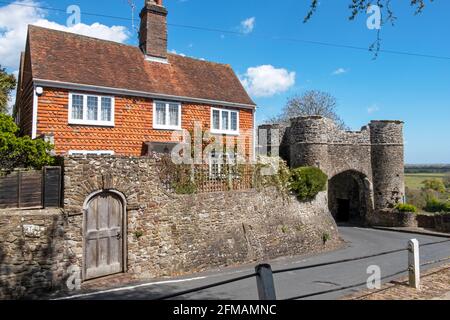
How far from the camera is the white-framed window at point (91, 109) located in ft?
53.5

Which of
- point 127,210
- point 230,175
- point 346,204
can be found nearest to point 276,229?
point 230,175

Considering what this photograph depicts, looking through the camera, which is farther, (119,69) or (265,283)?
(119,69)

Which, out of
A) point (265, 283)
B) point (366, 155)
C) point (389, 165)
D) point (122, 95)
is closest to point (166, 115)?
point (122, 95)

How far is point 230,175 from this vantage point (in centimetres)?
1658

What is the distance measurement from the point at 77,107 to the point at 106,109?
1.32 meters

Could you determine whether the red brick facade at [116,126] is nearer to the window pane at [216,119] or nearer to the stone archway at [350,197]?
the window pane at [216,119]

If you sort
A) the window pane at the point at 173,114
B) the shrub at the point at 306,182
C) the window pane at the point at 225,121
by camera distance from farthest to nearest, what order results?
the window pane at the point at 225,121 < the shrub at the point at 306,182 < the window pane at the point at 173,114

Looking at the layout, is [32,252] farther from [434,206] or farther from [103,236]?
[434,206]

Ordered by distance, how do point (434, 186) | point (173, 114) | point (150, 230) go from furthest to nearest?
point (434, 186) → point (173, 114) → point (150, 230)

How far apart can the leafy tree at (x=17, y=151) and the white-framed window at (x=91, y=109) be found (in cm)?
405

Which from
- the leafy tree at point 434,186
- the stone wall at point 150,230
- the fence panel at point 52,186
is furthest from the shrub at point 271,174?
the leafy tree at point 434,186

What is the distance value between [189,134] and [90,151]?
5.31m

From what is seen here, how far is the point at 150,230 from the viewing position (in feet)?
43.5
